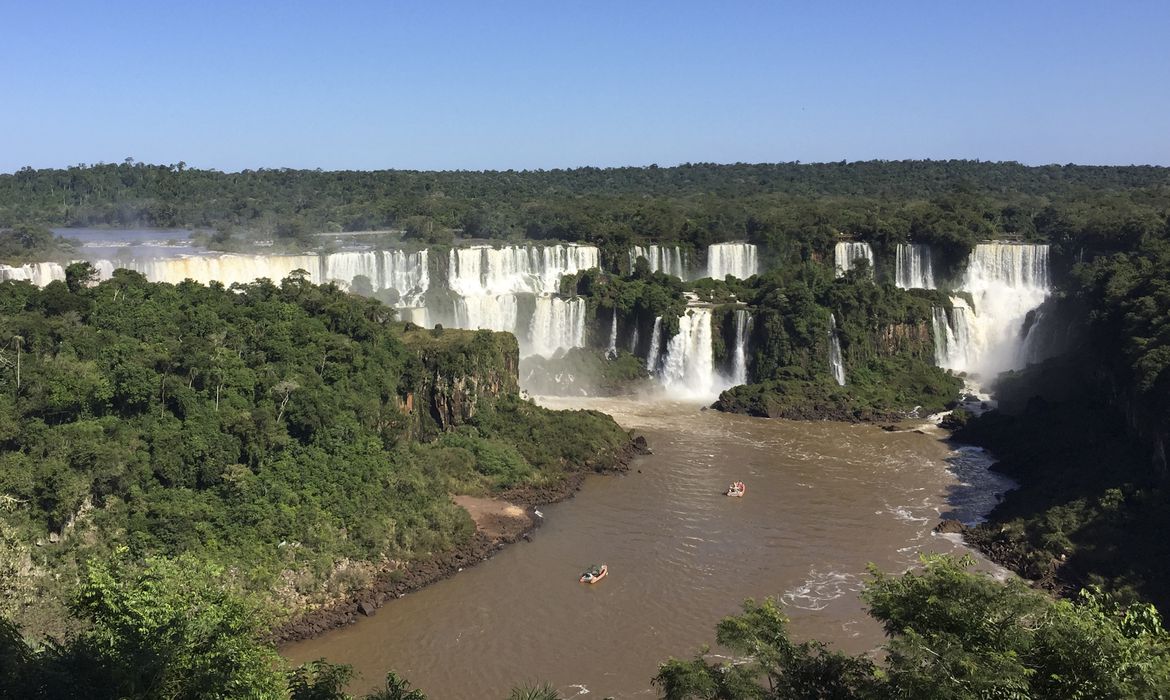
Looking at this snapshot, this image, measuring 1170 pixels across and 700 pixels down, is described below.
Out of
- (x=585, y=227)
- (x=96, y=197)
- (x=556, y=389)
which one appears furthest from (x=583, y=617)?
(x=96, y=197)

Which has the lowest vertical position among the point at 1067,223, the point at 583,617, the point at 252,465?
the point at 583,617

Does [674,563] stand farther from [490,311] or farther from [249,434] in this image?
[490,311]

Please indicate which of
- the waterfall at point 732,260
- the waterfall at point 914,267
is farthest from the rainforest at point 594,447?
the waterfall at point 914,267

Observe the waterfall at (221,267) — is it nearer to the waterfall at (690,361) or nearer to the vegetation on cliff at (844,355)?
the waterfall at (690,361)

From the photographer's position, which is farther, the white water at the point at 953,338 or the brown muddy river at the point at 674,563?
the white water at the point at 953,338

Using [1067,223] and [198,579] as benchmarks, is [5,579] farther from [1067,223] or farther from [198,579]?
[1067,223]

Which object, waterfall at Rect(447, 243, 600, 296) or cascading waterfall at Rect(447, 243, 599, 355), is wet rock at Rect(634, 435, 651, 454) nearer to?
cascading waterfall at Rect(447, 243, 599, 355)

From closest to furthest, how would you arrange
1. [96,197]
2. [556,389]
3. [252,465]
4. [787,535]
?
[252,465]
[787,535]
[556,389]
[96,197]
